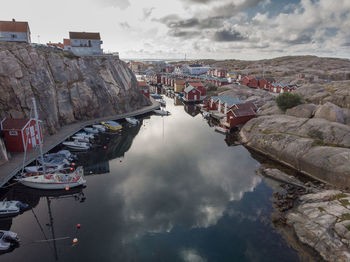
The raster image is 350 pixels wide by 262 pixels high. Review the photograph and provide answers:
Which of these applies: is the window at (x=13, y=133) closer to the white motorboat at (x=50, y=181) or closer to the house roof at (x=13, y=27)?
the white motorboat at (x=50, y=181)

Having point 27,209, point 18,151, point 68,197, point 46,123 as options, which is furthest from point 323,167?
point 46,123

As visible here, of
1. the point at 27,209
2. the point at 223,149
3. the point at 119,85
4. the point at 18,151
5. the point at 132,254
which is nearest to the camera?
the point at 132,254

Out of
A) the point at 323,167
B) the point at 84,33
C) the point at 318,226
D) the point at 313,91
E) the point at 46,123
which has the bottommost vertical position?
the point at 318,226

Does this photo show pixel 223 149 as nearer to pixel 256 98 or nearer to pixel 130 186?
pixel 130 186

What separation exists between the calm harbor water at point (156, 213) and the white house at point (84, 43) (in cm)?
4238

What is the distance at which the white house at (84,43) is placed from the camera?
65500 millimetres

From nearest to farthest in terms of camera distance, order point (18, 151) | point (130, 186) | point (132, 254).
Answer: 1. point (132, 254)
2. point (130, 186)
3. point (18, 151)

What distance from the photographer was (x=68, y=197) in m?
26.9

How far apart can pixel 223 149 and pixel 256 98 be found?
34.4 meters

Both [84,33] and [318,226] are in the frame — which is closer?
[318,226]

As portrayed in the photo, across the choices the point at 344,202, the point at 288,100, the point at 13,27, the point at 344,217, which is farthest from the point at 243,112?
the point at 13,27

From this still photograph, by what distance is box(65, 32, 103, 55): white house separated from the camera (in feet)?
215

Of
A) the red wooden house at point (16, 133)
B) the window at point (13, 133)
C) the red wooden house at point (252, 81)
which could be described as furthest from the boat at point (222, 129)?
the red wooden house at point (252, 81)

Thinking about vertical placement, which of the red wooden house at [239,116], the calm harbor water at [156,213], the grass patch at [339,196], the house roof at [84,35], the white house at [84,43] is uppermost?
the house roof at [84,35]
